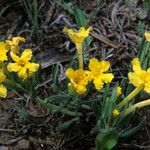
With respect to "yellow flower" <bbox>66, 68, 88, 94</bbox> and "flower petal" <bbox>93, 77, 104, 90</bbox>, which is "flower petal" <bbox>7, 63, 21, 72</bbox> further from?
"flower petal" <bbox>93, 77, 104, 90</bbox>

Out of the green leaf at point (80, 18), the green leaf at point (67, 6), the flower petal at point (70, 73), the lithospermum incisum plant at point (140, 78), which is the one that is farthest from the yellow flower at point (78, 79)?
the green leaf at point (67, 6)

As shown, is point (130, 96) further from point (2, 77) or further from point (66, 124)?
point (2, 77)

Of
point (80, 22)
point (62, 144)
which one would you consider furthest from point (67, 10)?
point (62, 144)

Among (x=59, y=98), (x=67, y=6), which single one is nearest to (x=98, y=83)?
(x=59, y=98)

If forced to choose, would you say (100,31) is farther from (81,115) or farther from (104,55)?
(81,115)

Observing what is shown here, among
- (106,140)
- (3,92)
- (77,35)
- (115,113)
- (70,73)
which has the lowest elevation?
(106,140)

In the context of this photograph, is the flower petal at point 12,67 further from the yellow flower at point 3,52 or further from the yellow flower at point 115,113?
the yellow flower at point 115,113
